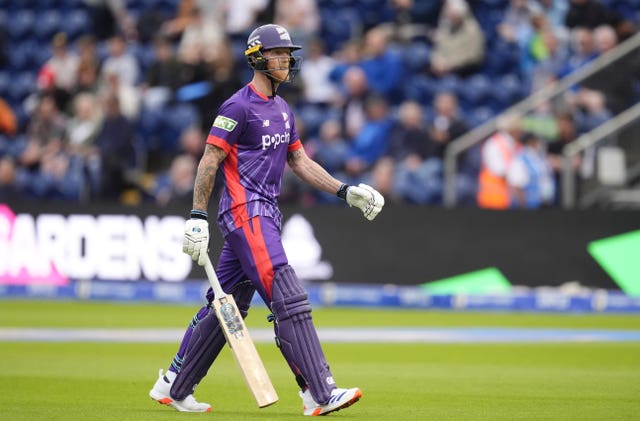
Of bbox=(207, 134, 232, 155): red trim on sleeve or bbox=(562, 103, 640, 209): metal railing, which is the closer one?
bbox=(207, 134, 232, 155): red trim on sleeve

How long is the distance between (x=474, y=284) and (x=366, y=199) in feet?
30.2

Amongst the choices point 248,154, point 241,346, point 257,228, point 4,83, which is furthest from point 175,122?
point 241,346

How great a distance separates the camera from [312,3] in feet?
61.2

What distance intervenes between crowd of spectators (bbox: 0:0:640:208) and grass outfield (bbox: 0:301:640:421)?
2838 millimetres

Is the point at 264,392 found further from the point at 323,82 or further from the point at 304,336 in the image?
the point at 323,82

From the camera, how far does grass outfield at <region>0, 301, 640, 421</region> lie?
6.70 metres

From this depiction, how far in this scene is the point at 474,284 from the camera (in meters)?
15.8

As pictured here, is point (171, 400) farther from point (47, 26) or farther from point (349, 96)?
point (47, 26)

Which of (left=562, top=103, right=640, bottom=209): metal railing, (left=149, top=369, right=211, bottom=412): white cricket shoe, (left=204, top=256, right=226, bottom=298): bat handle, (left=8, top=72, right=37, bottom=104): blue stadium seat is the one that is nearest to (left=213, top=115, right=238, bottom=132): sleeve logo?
(left=204, top=256, right=226, bottom=298): bat handle

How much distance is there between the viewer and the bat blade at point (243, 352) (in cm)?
636

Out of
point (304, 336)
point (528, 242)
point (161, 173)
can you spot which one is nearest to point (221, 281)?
point (304, 336)

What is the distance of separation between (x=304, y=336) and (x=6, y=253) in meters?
10.7

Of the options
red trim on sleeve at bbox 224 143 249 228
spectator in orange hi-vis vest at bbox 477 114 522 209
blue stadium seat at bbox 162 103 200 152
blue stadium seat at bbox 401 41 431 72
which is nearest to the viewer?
red trim on sleeve at bbox 224 143 249 228

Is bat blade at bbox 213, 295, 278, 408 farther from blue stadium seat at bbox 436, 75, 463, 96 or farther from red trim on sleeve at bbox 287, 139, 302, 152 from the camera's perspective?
blue stadium seat at bbox 436, 75, 463, 96
